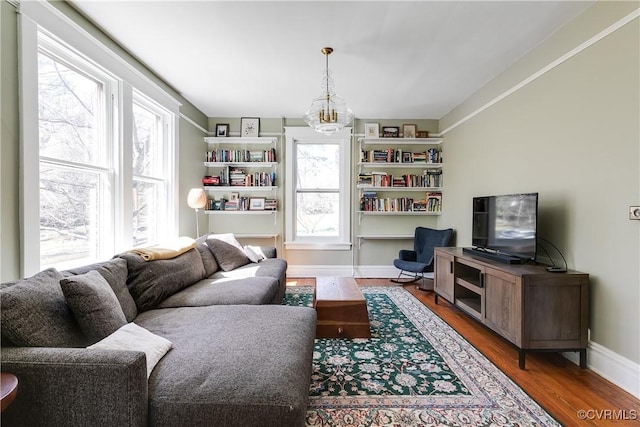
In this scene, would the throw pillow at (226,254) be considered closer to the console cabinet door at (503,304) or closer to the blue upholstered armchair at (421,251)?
the blue upholstered armchair at (421,251)

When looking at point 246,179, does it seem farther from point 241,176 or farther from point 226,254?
point 226,254

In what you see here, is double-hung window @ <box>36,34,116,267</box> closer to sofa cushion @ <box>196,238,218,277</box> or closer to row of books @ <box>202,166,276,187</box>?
sofa cushion @ <box>196,238,218,277</box>

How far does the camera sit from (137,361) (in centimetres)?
108

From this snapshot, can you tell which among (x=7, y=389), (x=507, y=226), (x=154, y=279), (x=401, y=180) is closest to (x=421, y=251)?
(x=401, y=180)

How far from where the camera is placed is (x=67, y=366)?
1.07m

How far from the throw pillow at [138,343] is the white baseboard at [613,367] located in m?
2.70

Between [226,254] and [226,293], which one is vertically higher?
[226,254]

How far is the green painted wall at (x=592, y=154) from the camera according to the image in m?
1.83

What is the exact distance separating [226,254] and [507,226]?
2859 millimetres

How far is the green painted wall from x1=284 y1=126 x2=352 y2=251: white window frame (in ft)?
7.48

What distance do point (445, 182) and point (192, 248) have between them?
3729 millimetres

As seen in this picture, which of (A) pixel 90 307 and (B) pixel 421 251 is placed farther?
(B) pixel 421 251

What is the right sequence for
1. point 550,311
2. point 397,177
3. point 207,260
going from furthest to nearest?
point 397,177 → point 207,260 → point 550,311

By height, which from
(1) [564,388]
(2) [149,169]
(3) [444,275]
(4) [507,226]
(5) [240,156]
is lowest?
(1) [564,388]
